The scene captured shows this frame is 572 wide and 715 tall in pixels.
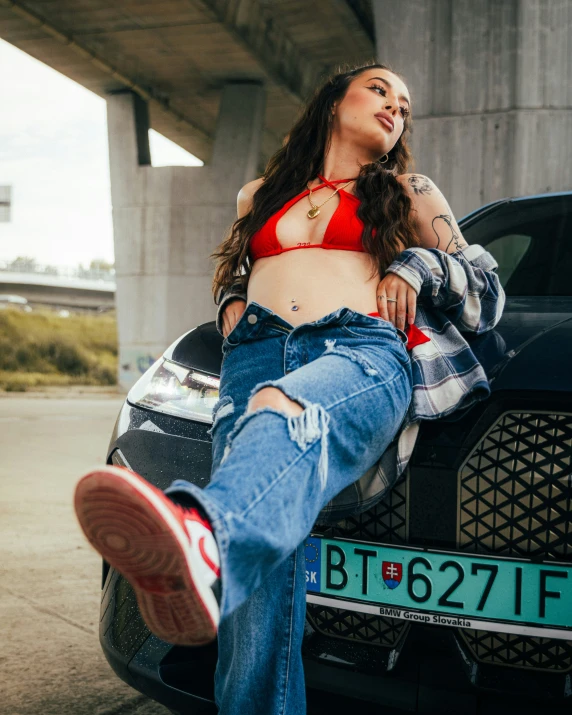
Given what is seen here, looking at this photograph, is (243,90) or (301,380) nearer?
(301,380)

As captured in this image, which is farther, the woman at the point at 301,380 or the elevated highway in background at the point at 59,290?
the elevated highway in background at the point at 59,290

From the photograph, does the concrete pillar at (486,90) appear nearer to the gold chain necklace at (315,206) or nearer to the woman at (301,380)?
the woman at (301,380)

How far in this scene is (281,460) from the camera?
1466 millimetres

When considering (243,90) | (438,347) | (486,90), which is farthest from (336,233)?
(243,90)

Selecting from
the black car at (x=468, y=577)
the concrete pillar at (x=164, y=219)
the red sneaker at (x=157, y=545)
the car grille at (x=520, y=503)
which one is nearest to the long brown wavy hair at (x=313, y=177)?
the black car at (x=468, y=577)

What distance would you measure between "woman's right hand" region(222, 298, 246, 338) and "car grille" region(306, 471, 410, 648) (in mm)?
651

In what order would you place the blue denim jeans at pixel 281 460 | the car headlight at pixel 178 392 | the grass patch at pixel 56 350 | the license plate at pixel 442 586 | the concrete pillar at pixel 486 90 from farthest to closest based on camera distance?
the grass patch at pixel 56 350, the concrete pillar at pixel 486 90, the car headlight at pixel 178 392, the license plate at pixel 442 586, the blue denim jeans at pixel 281 460

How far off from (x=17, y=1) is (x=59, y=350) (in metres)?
21.9

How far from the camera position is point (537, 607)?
1639mm

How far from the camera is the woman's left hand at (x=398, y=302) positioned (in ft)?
6.48

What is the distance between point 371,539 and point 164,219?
19.3 metres

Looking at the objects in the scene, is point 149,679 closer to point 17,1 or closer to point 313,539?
point 313,539

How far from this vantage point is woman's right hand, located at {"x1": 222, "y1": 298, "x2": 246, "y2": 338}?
2248mm

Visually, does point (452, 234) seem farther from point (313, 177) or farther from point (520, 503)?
point (520, 503)
